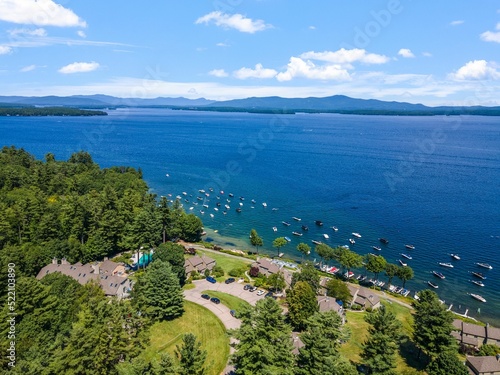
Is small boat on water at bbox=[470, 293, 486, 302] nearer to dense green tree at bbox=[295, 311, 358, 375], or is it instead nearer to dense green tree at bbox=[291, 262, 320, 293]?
dense green tree at bbox=[291, 262, 320, 293]

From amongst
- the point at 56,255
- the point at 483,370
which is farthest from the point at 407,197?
the point at 56,255

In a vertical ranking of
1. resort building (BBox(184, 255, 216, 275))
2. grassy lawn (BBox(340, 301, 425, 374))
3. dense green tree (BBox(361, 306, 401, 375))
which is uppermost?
dense green tree (BBox(361, 306, 401, 375))

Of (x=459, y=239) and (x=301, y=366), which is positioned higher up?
(x=301, y=366)

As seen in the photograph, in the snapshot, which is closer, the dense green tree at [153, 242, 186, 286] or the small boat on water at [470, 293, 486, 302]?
the dense green tree at [153, 242, 186, 286]

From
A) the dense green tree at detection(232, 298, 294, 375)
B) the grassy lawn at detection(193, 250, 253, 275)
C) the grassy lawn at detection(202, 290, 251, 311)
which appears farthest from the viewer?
the grassy lawn at detection(193, 250, 253, 275)

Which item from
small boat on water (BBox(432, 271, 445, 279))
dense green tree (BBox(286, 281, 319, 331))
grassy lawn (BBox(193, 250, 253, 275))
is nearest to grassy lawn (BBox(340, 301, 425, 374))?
dense green tree (BBox(286, 281, 319, 331))

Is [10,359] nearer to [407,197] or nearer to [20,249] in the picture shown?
[20,249]

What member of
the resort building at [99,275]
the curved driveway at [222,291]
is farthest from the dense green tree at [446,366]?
the resort building at [99,275]
